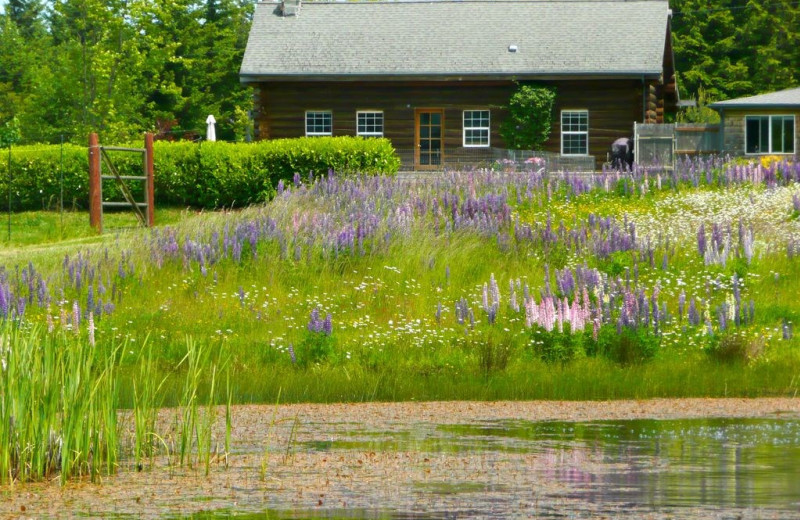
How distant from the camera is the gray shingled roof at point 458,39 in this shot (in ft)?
138

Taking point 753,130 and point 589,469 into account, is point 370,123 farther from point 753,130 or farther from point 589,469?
point 589,469

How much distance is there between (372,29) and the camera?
1775 inches

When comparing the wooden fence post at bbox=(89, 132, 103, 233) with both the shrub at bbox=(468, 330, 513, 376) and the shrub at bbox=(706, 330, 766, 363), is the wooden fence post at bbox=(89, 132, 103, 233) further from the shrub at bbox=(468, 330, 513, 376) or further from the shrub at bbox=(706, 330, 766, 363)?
the shrub at bbox=(706, 330, 766, 363)

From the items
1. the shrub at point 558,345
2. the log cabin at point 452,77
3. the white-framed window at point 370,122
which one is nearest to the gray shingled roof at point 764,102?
the log cabin at point 452,77

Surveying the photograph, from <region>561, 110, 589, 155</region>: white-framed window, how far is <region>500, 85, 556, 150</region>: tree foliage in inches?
25.1

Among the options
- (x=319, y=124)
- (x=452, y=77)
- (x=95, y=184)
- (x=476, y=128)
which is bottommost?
(x=95, y=184)

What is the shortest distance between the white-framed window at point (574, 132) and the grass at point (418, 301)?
2072 cm

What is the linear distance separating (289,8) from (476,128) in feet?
27.0

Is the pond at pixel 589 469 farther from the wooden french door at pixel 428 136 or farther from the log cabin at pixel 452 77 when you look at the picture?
the wooden french door at pixel 428 136

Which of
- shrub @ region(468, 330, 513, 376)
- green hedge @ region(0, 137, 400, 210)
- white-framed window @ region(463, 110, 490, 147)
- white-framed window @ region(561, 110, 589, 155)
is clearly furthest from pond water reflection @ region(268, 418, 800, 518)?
white-framed window @ region(463, 110, 490, 147)

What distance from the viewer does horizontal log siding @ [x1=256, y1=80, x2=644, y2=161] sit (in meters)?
42.3

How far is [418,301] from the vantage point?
51.7 ft

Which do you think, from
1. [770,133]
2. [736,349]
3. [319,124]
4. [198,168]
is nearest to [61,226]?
[198,168]

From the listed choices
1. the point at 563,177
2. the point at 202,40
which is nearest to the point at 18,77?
the point at 202,40
